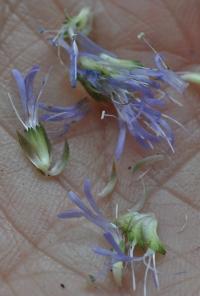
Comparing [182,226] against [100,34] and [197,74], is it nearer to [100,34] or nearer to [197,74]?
[197,74]

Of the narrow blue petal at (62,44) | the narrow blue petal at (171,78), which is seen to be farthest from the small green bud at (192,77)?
the narrow blue petal at (62,44)

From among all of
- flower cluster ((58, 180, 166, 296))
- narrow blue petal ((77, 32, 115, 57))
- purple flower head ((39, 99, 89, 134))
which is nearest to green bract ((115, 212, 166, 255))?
flower cluster ((58, 180, 166, 296))

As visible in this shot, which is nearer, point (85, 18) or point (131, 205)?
point (131, 205)

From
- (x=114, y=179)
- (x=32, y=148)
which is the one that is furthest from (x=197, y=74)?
(x=32, y=148)

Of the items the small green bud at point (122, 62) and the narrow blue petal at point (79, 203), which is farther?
the small green bud at point (122, 62)

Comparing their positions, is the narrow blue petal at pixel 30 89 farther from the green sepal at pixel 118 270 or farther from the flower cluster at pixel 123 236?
the green sepal at pixel 118 270

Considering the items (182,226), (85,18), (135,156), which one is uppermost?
(85,18)

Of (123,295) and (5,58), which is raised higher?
(5,58)
